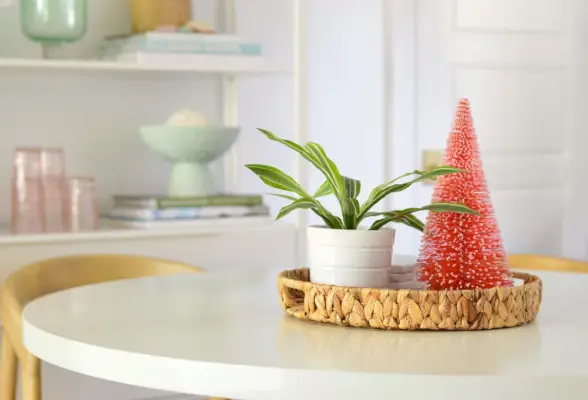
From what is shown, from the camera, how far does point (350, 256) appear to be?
1424 millimetres

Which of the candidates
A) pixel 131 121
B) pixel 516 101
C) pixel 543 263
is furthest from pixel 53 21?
pixel 516 101

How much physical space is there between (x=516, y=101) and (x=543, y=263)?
1.71m

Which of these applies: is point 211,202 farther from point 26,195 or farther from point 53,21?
point 53,21

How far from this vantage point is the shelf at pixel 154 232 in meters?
2.62

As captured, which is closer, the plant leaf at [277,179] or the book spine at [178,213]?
the plant leaf at [277,179]

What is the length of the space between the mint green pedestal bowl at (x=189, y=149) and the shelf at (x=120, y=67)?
0.16 metres

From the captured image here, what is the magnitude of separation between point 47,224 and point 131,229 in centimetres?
22

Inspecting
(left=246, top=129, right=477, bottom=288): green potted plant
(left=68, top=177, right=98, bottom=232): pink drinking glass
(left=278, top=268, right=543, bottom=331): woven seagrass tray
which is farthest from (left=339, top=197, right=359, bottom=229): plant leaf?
(left=68, top=177, right=98, bottom=232): pink drinking glass

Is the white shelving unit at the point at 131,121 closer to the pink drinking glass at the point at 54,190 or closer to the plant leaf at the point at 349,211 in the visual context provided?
the pink drinking glass at the point at 54,190

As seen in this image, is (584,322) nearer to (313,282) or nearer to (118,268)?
(313,282)

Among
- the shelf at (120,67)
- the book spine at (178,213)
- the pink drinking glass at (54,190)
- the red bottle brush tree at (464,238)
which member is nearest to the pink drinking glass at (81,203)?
the pink drinking glass at (54,190)

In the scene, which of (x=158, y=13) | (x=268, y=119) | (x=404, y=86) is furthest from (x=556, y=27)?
(x=158, y=13)

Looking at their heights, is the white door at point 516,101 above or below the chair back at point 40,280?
above

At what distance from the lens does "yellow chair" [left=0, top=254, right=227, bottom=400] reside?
78.1 inches
